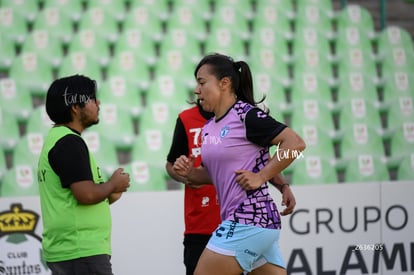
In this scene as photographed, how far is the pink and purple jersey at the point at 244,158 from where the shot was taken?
2951 millimetres

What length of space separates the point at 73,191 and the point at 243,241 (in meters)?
0.73

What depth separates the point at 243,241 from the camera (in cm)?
294

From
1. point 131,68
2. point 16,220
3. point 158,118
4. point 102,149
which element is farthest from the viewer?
point 131,68

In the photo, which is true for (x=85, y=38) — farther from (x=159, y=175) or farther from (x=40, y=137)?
(x=159, y=175)

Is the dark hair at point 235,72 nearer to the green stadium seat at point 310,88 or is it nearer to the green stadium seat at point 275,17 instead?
the green stadium seat at point 310,88

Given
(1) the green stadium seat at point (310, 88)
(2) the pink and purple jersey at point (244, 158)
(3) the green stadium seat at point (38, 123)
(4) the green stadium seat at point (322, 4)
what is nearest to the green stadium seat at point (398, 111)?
(1) the green stadium seat at point (310, 88)

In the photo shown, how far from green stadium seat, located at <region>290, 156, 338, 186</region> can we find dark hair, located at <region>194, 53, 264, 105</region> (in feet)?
9.71

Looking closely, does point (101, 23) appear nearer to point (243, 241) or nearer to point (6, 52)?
point (6, 52)

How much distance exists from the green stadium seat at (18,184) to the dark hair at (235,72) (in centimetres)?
269

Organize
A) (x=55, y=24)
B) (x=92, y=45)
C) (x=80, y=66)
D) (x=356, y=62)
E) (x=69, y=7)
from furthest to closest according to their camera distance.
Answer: (x=69, y=7)
(x=356, y=62)
(x=55, y=24)
(x=92, y=45)
(x=80, y=66)

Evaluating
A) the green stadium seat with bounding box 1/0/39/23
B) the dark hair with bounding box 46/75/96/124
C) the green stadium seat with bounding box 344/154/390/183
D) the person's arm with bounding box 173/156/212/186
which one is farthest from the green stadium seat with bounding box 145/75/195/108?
the dark hair with bounding box 46/75/96/124

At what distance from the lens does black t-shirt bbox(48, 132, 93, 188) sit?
2.88 meters

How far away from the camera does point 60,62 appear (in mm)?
7223

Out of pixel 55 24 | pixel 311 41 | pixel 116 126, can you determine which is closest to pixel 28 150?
pixel 116 126
